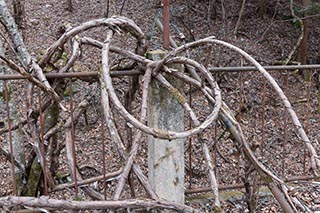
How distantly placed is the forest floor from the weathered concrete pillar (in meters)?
0.36

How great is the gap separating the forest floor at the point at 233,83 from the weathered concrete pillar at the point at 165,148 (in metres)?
0.36

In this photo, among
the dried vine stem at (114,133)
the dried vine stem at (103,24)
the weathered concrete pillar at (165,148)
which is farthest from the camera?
the weathered concrete pillar at (165,148)

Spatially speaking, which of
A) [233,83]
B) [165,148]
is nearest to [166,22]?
[165,148]

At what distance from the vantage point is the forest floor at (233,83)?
4.79 metres

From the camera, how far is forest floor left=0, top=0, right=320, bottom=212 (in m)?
4.79

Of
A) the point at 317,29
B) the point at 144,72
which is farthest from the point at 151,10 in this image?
the point at 144,72

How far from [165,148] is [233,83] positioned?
597cm

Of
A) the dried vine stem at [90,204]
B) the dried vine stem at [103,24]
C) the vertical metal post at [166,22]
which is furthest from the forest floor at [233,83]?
the dried vine stem at [90,204]

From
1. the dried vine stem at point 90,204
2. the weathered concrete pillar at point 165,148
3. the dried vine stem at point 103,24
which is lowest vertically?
the dried vine stem at point 90,204

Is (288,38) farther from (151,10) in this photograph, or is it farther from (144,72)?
(144,72)

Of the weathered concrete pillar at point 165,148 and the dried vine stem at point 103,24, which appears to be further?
the weathered concrete pillar at point 165,148

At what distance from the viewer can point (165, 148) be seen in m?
2.41

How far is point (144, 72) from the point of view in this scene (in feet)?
7.77

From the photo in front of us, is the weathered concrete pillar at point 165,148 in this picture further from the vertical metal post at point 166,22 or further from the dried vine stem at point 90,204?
the dried vine stem at point 90,204
